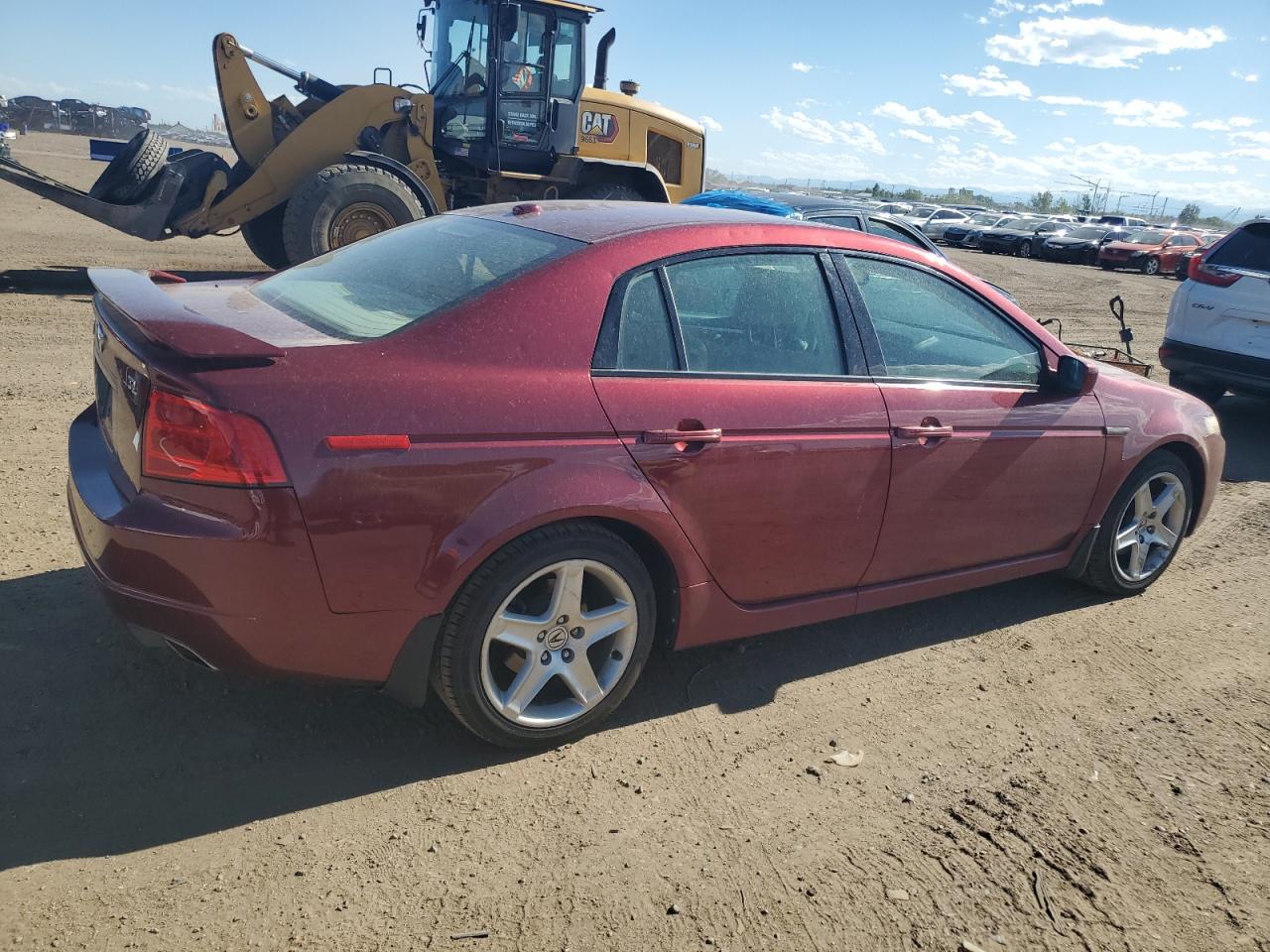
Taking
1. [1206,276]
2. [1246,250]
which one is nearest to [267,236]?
[1206,276]

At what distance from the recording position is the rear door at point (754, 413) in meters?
2.97

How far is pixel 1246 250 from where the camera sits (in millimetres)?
8141

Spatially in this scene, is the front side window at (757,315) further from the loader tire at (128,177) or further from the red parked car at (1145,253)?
the red parked car at (1145,253)

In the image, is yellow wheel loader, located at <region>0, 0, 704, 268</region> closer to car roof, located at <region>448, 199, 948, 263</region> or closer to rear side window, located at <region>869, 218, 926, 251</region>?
rear side window, located at <region>869, 218, 926, 251</region>

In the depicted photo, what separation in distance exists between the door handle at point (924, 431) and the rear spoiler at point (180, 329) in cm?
208

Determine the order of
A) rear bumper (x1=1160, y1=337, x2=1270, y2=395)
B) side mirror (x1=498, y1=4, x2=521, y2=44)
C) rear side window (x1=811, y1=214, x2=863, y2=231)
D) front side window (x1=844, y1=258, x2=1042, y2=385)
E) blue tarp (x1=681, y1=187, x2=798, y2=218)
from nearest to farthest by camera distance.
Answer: front side window (x1=844, y1=258, x2=1042, y2=385)
rear bumper (x1=1160, y1=337, x2=1270, y2=395)
blue tarp (x1=681, y1=187, x2=798, y2=218)
rear side window (x1=811, y1=214, x2=863, y2=231)
side mirror (x1=498, y1=4, x2=521, y2=44)

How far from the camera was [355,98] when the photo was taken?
10.8 metres

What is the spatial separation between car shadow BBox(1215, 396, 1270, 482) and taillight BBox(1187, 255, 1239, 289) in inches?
48.8

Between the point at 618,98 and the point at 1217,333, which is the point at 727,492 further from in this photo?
the point at 618,98

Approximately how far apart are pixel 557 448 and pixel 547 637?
581 millimetres

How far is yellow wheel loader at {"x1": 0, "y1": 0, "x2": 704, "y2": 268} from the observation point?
32.8 ft

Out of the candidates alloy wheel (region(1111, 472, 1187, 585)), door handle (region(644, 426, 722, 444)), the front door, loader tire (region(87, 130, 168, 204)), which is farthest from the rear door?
loader tire (region(87, 130, 168, 204))

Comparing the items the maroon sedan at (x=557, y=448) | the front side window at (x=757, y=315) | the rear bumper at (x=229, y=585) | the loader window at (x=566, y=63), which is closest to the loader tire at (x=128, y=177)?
the loader window at (x=566, y=63)

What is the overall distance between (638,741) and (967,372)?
190 centimetres
